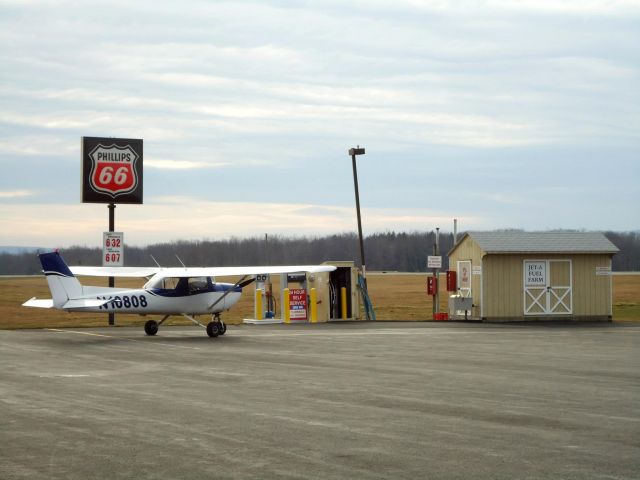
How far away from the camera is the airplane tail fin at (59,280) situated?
26.9 m

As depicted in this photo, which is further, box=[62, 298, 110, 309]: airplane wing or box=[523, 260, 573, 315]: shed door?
box=[523, 260, 573, 315]: shed door

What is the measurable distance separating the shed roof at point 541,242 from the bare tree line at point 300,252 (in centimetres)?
10636

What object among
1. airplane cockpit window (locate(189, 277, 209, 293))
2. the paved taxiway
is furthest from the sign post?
the paved taxiway

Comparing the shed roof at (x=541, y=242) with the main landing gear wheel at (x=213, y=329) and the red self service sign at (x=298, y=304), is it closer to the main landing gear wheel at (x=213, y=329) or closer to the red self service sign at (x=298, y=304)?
the red self service sign at (x=298, y=304)

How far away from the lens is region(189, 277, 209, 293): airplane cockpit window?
29.2 metres

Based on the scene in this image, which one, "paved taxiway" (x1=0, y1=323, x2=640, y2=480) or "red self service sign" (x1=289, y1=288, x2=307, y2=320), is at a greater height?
"red self service sign" (x1=289, y1=288, x2=307, y2=320)

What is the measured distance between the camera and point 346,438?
10547 millimetres

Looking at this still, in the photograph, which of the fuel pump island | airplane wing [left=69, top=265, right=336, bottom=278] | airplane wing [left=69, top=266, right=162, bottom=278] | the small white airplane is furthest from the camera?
the fuel pump island

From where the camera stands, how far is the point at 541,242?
3759 centimetres

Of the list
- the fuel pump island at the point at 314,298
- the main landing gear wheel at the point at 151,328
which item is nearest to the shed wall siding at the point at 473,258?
the fuel pump island at the point at 314,298

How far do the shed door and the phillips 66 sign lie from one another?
14872 mm

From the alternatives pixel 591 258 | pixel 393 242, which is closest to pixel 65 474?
pixel 591 258

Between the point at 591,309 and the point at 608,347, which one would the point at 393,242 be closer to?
the point at 591,309

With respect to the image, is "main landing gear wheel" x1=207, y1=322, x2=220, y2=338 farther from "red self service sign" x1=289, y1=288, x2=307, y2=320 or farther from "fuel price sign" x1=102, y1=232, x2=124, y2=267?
"red self service sign" x1=289, y1=288, x2=307, y2=320
